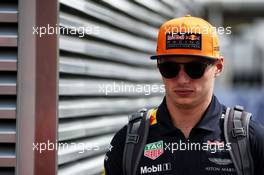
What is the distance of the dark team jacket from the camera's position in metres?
3.29

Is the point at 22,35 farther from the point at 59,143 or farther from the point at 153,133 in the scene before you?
the point at 153,133

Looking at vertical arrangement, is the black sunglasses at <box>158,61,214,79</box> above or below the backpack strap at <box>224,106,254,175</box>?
above

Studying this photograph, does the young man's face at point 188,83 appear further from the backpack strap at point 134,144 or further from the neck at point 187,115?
the backpack strap at point 134,144

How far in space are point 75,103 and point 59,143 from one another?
0.49 meters

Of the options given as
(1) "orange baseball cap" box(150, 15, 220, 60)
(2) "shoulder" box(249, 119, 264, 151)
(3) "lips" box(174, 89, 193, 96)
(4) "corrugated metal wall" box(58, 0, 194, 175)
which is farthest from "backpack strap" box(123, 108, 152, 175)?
(4) "corrugated metal wall" box(58, 0, 194, 175)

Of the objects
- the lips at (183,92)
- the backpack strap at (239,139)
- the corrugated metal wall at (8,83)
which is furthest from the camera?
the corrugated metal wall at (8,83)

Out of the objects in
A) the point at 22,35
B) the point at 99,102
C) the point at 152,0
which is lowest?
the point at 99,102

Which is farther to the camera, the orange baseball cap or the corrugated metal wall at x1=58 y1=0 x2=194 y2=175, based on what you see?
the corrugated metal wall at x1=58 y1=0 x2=194 y2=175

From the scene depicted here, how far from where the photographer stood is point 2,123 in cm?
389

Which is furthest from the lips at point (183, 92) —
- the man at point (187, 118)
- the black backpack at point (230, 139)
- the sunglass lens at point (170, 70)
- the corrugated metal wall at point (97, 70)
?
the corrugated metal wall at point (97, 70)

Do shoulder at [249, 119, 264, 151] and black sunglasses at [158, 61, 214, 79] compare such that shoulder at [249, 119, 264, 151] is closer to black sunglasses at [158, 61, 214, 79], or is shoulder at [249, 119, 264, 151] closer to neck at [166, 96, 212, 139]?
neck at [166, 96, 212, 139]

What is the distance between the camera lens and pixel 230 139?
3318mm

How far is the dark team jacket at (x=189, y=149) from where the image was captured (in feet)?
10.8

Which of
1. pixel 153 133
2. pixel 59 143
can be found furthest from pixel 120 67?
pixel 153 133
